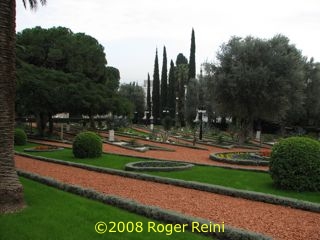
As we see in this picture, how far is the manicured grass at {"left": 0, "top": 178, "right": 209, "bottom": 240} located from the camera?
6754 millimetres

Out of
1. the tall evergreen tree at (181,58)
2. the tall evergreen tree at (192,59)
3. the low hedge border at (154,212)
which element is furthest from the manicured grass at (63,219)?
the tall evergreen tree at (181,58)

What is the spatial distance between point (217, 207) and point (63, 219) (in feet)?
11.0

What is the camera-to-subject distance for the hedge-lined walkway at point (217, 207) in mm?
7717

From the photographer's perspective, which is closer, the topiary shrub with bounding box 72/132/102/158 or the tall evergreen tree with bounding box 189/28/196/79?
the topiary shrub with bounding box 72/132/102/158

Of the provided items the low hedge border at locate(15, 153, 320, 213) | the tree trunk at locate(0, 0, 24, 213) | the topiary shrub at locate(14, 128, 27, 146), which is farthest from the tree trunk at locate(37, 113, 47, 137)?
the tree trunk at locate(0, 0, 24, 213)

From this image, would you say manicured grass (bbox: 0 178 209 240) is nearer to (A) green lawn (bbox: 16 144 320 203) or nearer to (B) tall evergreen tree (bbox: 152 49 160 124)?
(A) green lawn (bbox: 16 144 320 203)

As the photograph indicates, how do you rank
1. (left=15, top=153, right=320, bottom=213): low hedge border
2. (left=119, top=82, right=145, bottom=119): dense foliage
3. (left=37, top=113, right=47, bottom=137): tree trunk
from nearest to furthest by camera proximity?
(left=15, top=153, right=320, bottom=213): low hedge border
(left=37, top=113, right=47, bottom=137): tree trunk
(left=119, top=82, right=145, bottom=119): dense foliage

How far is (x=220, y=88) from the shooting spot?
2930 cm

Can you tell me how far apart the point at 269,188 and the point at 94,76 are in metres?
28.2

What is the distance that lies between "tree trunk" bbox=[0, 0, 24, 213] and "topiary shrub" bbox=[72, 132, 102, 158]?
10745 mm

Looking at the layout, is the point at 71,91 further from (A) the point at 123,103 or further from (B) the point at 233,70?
(B) the point at 233,70

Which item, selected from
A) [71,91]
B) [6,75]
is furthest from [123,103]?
[6,75]

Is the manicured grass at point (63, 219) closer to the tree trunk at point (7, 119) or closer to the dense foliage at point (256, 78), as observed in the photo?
the tree trunk at point (7, 119)

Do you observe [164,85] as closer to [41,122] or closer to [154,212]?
[41,122]
